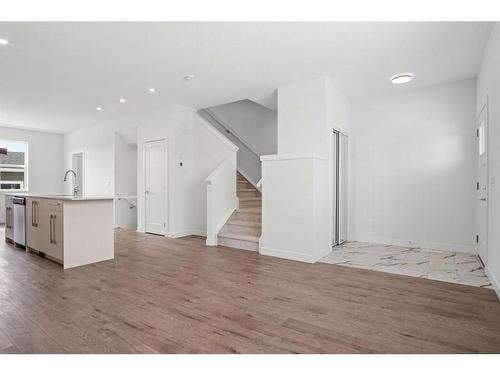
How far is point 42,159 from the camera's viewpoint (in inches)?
315

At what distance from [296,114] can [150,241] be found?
3438mm

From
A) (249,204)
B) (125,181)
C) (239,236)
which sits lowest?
(239,236)

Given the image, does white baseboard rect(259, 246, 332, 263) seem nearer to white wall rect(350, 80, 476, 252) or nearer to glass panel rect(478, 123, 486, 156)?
white wall rect(350, 80, 476, 252)

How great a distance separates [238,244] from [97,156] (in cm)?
493

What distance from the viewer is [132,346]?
1.70 meters

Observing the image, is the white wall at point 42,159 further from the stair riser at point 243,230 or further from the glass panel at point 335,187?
the glass panel at point 335,187

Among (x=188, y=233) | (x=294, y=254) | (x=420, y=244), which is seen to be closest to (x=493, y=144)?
(x=420, y=244)

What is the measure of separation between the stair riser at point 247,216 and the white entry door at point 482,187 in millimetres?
3136

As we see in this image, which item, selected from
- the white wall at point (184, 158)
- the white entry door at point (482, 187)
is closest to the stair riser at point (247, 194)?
the white wall at point (184, 158)

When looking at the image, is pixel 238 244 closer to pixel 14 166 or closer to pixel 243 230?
pixel 243 230

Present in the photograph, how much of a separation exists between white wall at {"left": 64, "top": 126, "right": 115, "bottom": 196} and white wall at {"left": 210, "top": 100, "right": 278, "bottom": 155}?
3084 mm

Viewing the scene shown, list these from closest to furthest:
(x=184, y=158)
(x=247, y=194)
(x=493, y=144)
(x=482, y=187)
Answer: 1. (x=493, y=144)
2. (x=482, y=187)
3. (x=184, y=158)
4. (x=247, y=194)

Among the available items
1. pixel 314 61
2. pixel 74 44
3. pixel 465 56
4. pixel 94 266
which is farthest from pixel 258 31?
pixel 94 266
